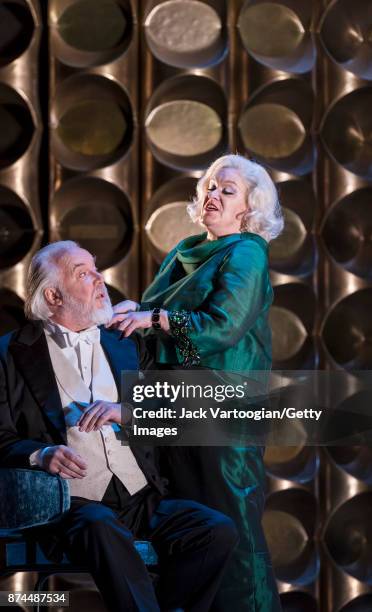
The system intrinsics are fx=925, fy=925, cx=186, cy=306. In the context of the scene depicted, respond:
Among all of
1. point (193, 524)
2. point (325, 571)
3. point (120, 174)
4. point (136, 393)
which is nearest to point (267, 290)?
point (136, 393)

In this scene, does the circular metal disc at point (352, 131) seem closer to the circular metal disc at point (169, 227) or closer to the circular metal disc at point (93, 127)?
the circular metal disc at point (169, 227)

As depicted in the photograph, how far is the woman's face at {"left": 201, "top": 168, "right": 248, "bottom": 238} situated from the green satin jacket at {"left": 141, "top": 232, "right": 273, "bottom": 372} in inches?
1.8

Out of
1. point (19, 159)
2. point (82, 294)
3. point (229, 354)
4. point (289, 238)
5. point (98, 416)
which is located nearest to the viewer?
point (98, 416)

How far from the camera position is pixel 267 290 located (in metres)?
2.41

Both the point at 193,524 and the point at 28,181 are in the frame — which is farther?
the point at 28,181

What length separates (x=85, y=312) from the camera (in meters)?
2.26

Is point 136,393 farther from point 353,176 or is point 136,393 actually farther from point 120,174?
point 353,176

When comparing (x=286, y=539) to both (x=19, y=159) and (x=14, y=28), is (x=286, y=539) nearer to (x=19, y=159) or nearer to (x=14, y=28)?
(x=19, y=159)

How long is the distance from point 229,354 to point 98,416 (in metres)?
0.41

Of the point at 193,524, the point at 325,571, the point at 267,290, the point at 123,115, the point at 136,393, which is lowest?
the point at 325,571

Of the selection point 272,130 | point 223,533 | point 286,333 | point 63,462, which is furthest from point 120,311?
point 272,130

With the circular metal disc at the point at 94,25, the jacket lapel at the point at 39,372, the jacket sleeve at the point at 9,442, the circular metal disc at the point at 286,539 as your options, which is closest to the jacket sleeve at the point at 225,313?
the jacket lapel at the point at 39,372

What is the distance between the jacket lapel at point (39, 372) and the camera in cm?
217

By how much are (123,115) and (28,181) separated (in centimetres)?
40
